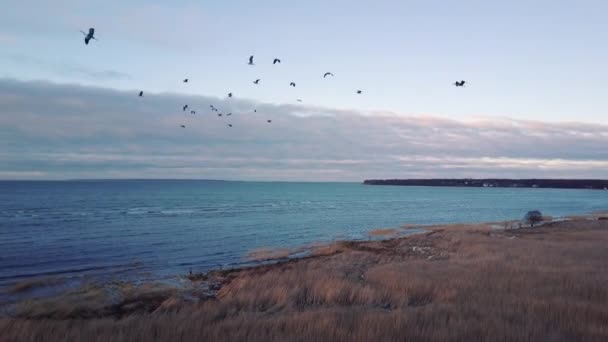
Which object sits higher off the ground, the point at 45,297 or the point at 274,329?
the point at 274,329

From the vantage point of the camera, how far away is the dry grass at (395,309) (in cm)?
1048

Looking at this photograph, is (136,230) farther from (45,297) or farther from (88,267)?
(45,297)

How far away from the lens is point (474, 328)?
10844 mm

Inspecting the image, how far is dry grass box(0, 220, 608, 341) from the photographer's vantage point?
34.4 feet

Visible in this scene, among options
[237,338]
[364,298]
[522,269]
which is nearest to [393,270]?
[522,269]

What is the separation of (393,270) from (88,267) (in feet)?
58.5

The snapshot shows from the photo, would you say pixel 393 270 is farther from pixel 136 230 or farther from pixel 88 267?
pixel 136 230

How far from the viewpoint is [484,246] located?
3284cm

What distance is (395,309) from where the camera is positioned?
1346 cm

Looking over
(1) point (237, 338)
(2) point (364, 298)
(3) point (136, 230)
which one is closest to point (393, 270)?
(2) point (364, 298)

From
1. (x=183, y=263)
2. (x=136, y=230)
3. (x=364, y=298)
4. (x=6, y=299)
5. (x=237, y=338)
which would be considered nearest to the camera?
(x=237, y=338)

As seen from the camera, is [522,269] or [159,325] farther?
[522,269]

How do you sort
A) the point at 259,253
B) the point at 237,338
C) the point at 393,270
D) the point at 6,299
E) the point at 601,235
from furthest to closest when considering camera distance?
1. the point at 601,235
2. the point at 259,253
3. the point at 393,270
4. the point at 6,299
5. the point at 237,338

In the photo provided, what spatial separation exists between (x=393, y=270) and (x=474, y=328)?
11819 millimetres
